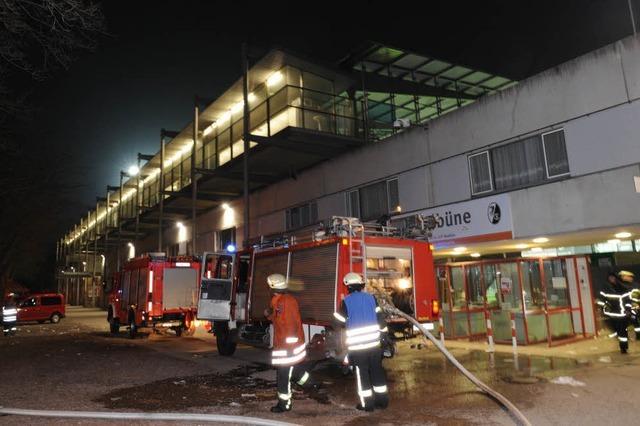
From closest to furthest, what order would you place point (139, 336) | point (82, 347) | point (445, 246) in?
point (445, 246) < point (82, 347) < point (139, 336)

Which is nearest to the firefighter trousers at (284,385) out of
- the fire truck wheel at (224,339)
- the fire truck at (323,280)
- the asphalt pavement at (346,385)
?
the asphalt pavement at (346,385)

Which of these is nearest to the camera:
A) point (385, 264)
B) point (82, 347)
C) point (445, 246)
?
point (385, 264)

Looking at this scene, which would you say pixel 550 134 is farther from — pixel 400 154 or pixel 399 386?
pixel 399 386

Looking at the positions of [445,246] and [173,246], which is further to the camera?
[173,246]

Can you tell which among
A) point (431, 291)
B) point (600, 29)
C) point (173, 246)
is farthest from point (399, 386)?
point (173, 246)

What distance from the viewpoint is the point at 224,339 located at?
10.9 meters

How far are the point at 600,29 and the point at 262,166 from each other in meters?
13.4

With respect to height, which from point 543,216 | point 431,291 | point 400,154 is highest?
point 400,154

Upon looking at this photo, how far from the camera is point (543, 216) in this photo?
1023 cm

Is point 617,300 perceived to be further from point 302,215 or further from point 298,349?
point 302,215

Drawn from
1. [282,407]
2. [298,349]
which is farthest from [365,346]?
[282,407]

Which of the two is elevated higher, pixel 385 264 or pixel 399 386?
pixel 385 264

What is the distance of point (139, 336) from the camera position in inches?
636

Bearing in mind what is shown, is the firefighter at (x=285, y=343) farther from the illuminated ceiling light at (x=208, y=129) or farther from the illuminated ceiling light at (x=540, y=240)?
the illuminated ceiling light at (x=208, y=129)
